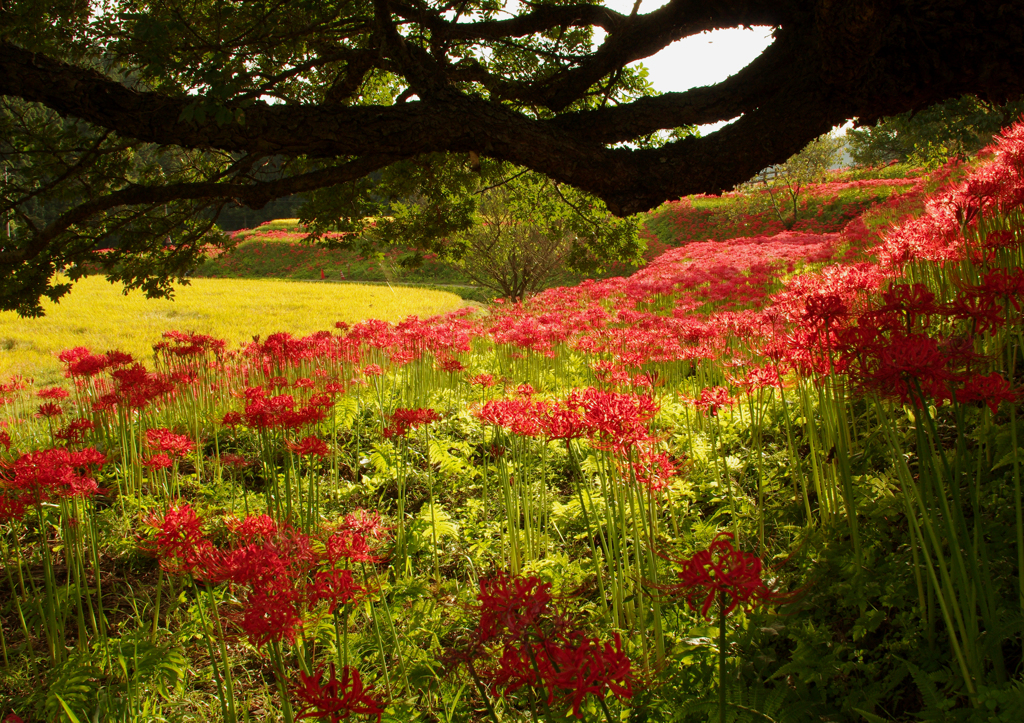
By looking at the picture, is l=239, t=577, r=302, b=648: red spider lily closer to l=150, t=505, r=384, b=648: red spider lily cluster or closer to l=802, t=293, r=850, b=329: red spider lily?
l=150, t=505, r=384, b=648: red spider lily cluster

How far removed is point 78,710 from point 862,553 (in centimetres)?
370

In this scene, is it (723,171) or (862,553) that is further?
(723,171)

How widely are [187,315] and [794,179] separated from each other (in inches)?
1034

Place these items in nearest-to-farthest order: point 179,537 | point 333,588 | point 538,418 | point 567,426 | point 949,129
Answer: point 333,588 → point 179,537 → point 567,426 → point 538,418 → point 949,129

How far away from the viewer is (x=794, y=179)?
26734 mm

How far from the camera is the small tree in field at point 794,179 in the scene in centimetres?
2647

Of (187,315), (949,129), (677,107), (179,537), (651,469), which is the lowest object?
(651,469)

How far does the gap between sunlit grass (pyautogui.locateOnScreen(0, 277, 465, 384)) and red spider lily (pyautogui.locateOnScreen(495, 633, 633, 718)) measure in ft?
38.2

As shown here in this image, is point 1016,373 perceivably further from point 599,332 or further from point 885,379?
point 599,332

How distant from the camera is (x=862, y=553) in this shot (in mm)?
2775

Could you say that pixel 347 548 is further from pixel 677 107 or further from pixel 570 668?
pixel 677 107

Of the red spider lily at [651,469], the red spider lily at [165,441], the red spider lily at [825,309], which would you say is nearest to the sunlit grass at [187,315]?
the red spider lily at [165,441]

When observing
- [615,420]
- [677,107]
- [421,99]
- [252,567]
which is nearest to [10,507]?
[252,567]

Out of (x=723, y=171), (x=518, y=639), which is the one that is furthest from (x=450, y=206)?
(x=518, y=639)
